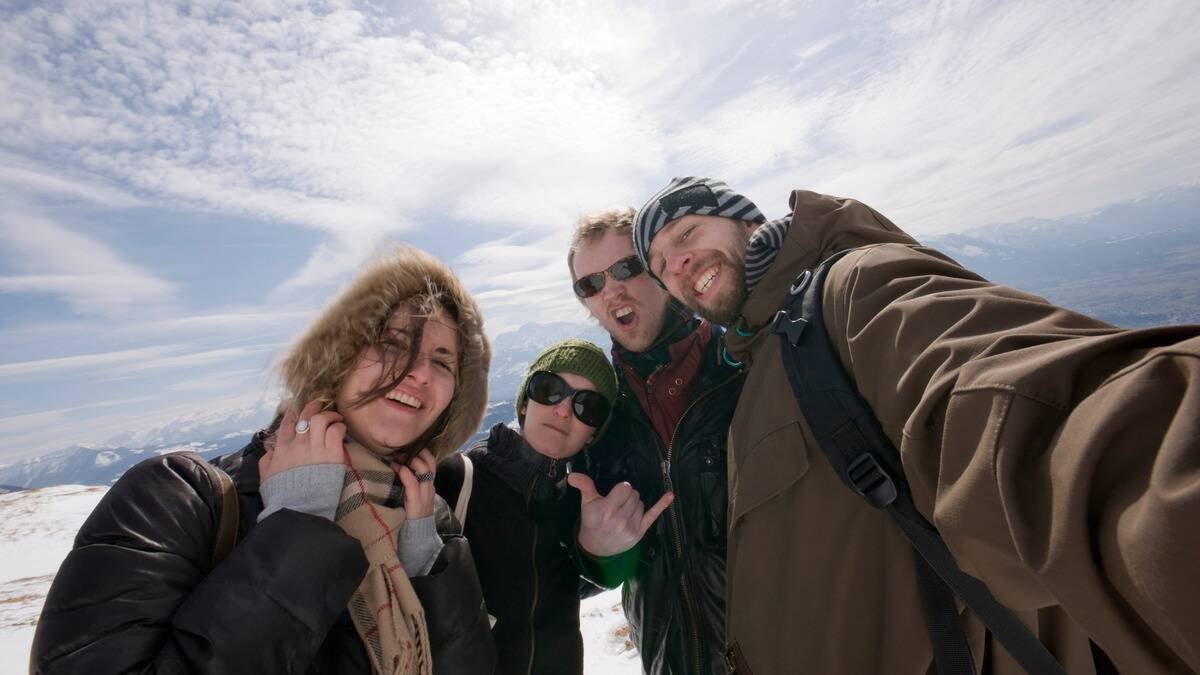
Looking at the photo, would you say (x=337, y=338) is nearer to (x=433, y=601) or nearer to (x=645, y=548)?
(x=433, y=601)

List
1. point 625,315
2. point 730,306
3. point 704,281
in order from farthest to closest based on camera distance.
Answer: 1. point 625,315
2. point 704,281
3. point 730,306

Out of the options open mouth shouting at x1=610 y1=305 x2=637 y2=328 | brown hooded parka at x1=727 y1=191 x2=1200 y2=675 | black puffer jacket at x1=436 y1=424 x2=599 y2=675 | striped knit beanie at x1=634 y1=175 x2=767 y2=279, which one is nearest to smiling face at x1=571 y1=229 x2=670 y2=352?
open mouth shouting at x1=610 y1=305 x2=637 y2=328

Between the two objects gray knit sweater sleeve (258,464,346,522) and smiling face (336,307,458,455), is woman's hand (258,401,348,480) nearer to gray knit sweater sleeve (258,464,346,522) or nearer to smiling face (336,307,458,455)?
gray knit sweater sleeve (258,464,346,522)

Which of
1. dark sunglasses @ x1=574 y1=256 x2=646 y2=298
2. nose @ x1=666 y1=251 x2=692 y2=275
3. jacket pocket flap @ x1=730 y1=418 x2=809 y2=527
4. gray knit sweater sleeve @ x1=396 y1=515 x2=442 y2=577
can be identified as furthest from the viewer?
dark sunglasses @ x1=574 y1=256 x2=646 y2=298

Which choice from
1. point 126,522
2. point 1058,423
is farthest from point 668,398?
point 126,522

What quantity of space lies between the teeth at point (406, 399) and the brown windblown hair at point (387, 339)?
3.3 inches

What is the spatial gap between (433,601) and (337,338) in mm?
1677

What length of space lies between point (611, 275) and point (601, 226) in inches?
22.8

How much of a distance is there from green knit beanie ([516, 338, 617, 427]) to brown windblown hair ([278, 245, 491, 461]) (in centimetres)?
58

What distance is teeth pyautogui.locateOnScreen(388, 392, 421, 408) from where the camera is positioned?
9.48 ft

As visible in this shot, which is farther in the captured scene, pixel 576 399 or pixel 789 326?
pixel 576 399

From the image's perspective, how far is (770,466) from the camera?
7.30 feet

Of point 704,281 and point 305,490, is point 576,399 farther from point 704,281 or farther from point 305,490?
point 305,490

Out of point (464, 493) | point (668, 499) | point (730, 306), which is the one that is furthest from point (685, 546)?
point (730, 306)
